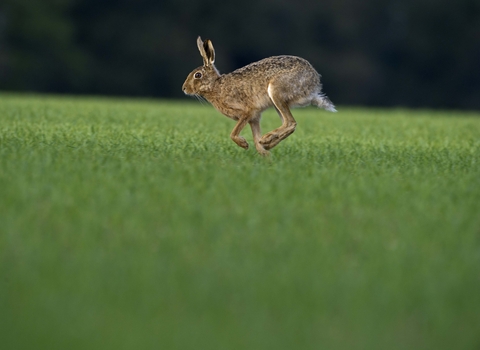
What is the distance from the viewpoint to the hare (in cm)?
1069

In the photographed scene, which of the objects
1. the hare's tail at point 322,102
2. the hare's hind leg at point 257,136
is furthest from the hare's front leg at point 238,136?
the hare's tail at point 322,102

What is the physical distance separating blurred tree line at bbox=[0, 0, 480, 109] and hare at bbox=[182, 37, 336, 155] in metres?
34.9

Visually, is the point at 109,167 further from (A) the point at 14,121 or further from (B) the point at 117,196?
(A) the point at 14,121

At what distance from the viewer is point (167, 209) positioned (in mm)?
7039

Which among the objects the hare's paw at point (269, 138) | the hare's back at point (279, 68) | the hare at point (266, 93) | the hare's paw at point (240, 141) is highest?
the hare's back at point (279, 68)

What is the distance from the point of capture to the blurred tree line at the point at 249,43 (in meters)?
46.5

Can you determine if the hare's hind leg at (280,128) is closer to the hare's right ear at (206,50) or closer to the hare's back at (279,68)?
the hare's back at (279,68)

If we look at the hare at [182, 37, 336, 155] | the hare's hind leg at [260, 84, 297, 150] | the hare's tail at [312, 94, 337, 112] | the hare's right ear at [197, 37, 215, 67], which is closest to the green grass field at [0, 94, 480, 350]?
the hare's hind leg at [260, 84, 297, 150]

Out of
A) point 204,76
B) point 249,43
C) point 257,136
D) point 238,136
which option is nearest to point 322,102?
point 257,136

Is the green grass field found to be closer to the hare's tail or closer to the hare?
the hare

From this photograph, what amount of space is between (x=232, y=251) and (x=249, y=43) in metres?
45.7

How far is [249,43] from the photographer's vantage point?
51.1 meters

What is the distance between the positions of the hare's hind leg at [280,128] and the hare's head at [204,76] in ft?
2.96

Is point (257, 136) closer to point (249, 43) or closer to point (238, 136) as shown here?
point (238, 136)
